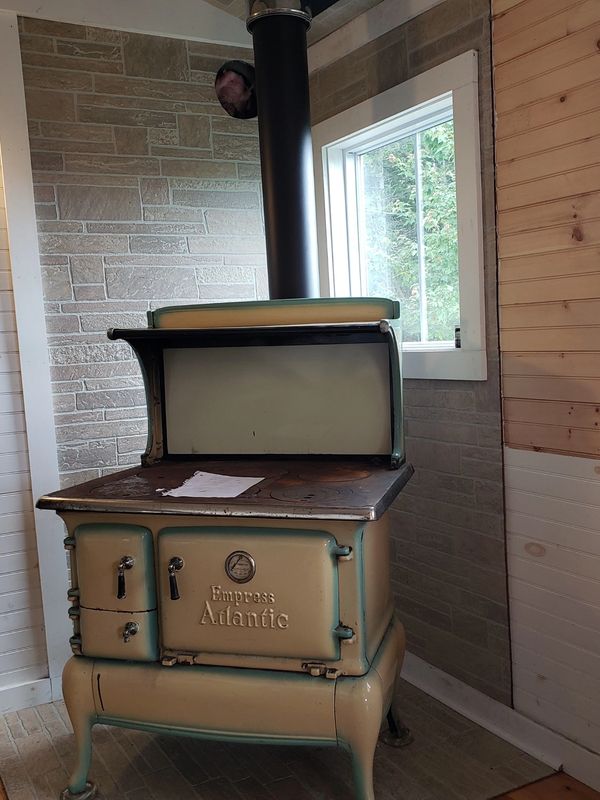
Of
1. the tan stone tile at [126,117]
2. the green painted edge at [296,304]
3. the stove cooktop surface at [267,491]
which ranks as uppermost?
the tan stone tile at [126,117]

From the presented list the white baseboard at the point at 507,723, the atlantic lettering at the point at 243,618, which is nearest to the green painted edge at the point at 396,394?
the atlantic lettering at the point at 243,618

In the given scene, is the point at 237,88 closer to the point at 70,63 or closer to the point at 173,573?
the point at 70,63

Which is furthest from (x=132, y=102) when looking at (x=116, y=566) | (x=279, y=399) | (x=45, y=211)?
(x=116, y=566)

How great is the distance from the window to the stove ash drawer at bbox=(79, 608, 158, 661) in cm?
109

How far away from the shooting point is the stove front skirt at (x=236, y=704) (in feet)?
5.07

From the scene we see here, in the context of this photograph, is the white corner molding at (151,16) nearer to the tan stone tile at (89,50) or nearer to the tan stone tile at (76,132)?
the tan stone tile at (89,50)

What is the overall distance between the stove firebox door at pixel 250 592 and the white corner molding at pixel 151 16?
1.76 meters

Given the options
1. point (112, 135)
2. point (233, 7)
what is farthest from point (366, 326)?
point (233, 7)

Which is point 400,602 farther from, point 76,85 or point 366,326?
point 76,85

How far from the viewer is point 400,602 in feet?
7.91

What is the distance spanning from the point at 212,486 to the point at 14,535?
987 mm

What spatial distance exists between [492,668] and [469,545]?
0.35 metres

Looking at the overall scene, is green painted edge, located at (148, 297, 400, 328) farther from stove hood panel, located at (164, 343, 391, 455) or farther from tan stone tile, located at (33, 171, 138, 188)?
tan stone tile, located at (33, 171, 138, 188)

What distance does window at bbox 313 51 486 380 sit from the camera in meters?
1.99
